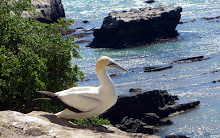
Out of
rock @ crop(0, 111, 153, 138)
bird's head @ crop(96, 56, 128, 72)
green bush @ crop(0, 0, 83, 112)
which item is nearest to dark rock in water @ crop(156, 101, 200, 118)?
green bush @ crop(0, 0, 83, 112)

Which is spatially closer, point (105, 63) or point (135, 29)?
point (105, 63)

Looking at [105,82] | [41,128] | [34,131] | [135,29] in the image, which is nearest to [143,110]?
[105,82]

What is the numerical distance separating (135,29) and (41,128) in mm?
54433

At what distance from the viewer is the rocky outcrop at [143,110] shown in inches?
1193

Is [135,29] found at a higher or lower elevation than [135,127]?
higher

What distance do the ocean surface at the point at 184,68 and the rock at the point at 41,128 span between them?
17674 mm

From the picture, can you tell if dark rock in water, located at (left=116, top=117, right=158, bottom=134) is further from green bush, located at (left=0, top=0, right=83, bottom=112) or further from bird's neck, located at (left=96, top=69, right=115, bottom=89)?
bird's neck, located at (left=96, top=69, right=115, bottom=89)

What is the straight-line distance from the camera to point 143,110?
106 ft

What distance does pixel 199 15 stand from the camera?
78062 mm

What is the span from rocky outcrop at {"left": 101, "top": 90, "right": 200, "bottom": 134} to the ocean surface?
2.56 feet

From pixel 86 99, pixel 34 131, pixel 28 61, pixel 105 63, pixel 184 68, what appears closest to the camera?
pixel 34 131

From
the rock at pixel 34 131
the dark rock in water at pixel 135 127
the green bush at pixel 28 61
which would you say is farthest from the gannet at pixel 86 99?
the dark rock in water at pixel 135 127

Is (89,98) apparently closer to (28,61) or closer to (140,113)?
(28,61)

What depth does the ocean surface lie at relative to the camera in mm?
30578
